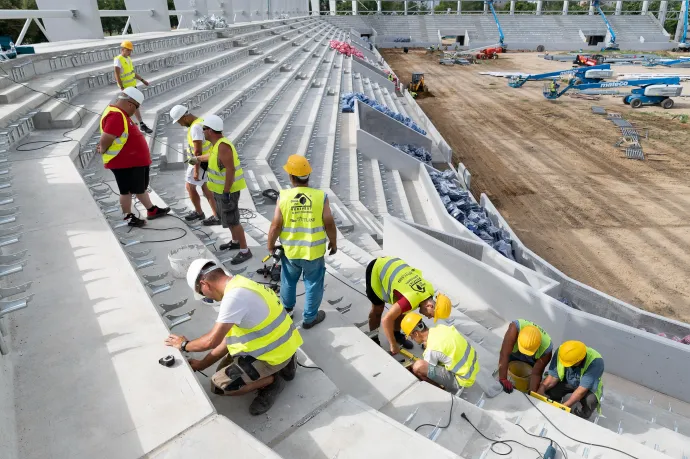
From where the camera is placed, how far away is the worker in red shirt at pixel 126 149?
4.85 meters

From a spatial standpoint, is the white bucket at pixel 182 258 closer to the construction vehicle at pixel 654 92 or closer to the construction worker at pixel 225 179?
the construction worker at pixel 225 179

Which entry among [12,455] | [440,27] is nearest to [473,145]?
[12,455]

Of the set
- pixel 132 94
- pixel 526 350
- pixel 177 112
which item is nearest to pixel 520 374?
pixel 526 350

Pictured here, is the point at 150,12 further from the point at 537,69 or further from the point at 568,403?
the point at 537,69

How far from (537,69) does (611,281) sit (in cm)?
3424

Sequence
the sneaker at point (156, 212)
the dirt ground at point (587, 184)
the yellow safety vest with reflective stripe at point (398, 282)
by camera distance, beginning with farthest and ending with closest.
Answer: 1. the dirt ground at point (587, 184)
2. the sneaker at point (156, 212)
3. the yellow safety vest with reflective stripe at point (398, 282)

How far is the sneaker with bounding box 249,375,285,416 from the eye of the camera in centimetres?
304

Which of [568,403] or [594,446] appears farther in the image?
[568,403]

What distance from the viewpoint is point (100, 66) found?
9672 millimetres

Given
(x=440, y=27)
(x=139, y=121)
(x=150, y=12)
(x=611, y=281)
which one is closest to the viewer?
(x=139, y=121)

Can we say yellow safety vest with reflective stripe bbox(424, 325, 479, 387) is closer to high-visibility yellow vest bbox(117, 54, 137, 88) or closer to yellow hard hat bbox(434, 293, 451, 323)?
yellow hard hat bbox(434, 293, 451, 323)

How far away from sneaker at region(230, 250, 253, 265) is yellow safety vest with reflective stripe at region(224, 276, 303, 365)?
218cm

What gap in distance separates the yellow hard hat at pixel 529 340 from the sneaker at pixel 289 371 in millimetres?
2448

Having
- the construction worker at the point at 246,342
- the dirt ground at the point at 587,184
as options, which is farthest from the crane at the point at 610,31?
the construction worker at the point at 246,342
